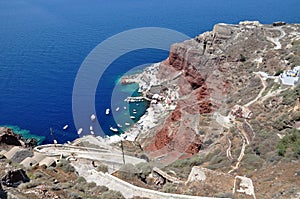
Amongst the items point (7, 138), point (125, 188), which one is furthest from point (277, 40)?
point (125, 188)

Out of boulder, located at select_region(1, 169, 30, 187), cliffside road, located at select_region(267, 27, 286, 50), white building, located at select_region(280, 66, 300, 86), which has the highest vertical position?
cliffside road, located at select_region(267, 27, 286, 50)

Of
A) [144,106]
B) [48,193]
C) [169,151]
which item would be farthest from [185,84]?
[48,193]

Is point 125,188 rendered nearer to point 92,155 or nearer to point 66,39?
point 92,155

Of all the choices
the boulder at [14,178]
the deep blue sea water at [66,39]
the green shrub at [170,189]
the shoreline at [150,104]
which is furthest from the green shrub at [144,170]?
the deep blue sea water at [66,39]

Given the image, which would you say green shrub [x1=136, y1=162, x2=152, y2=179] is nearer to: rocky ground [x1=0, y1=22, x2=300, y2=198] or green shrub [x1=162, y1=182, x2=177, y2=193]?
rocky ground [x1=0, y1=22, x2=300, y2=198]

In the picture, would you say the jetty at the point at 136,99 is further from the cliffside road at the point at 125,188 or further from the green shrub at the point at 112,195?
the green shrub at the point at 112,195

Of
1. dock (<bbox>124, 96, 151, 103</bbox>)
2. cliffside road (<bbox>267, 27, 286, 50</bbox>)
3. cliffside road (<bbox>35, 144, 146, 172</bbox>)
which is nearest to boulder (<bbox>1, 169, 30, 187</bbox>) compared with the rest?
cliffside road (<bbox>35, 144, 146, 172</bbox>)

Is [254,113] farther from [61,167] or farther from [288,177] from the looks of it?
[61,167]
